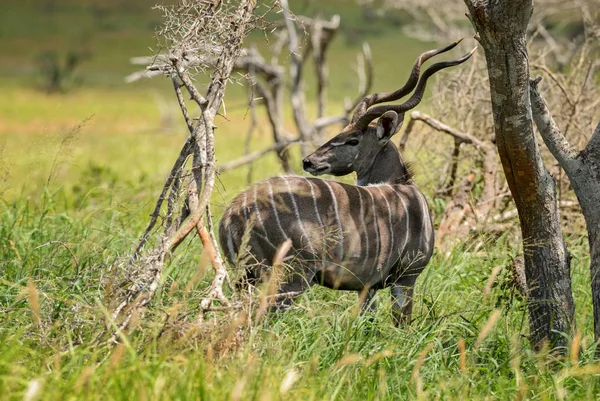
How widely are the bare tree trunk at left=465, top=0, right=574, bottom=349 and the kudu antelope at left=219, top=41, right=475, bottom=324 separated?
60 cm

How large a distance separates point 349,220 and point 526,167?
2.77ft

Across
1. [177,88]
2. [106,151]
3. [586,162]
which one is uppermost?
[177,88]

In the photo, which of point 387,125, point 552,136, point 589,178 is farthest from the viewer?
point 387,125

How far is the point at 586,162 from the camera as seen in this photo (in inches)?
164

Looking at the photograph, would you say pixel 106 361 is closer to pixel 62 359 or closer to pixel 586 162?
pixel 62 359

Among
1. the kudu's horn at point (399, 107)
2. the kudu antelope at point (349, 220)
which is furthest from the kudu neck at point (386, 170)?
the kudu's horn at point (399, 107)

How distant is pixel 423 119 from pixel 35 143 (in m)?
2.65

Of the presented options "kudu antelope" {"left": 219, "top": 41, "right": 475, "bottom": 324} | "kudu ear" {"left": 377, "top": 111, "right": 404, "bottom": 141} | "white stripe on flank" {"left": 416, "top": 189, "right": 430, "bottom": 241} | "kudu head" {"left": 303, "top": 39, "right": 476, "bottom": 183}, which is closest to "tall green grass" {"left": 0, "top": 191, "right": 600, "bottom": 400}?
"kudu antelope" {"left": 219, "top": 41, "right": 475, "bottom": 324}

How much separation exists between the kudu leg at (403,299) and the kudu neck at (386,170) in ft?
2.27

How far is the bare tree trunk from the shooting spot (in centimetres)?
380

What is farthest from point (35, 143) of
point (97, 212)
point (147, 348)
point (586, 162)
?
point (586, 162)

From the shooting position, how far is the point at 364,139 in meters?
5.04

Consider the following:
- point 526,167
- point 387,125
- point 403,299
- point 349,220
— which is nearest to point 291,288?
point 349,220

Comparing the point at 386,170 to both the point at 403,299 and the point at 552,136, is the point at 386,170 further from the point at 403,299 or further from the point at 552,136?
the point at 552,136
